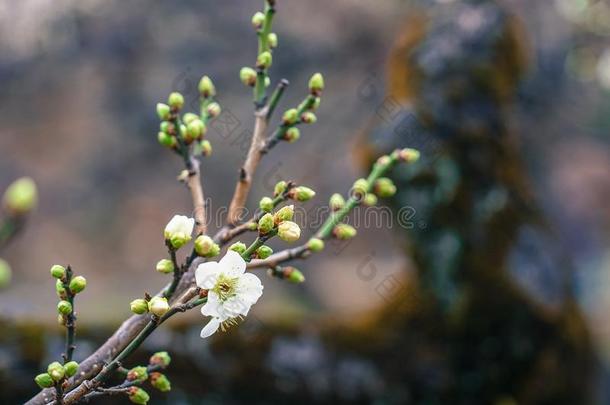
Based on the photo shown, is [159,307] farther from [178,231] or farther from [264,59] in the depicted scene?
[264,59]

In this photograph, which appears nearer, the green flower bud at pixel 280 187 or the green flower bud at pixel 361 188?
the green flower bud at pixel 280 187

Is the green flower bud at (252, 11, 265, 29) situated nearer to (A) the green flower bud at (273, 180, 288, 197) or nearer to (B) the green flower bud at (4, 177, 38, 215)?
(A) the green flower bud at (273, 180, 288, 197)

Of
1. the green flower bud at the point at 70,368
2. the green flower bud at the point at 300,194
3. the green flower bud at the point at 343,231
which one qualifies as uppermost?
the green flower bud at the point at 343,231

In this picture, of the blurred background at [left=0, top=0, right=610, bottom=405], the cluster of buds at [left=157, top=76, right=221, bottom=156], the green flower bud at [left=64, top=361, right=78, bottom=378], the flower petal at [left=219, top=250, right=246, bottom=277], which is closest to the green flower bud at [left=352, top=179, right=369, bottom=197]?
the cluster of buds at [left=157, top=76, right=221, bottom=156]

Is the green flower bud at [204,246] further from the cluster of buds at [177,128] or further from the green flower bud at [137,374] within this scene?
the cluster of buds at [177,128]

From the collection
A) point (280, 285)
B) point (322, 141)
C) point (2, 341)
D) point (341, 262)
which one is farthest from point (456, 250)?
point (322, 141)

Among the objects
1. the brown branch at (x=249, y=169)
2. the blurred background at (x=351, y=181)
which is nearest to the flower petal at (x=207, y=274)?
the brown branch at (x=249, y=169)
